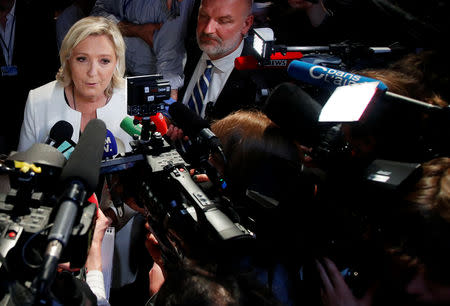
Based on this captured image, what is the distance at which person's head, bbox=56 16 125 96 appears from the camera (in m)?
1.95

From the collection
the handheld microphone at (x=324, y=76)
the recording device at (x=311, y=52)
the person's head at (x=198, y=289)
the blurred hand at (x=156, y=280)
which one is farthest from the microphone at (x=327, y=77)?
the blurred hand at (x=156, y=280)

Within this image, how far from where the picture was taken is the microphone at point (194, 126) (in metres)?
1.05

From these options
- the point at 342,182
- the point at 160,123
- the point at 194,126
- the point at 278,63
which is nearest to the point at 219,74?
the point at 278,63

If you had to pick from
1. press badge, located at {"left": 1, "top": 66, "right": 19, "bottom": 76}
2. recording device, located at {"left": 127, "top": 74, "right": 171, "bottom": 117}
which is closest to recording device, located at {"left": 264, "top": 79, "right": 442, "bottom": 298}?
recording device, located at {"left": 127, "top": 74, "right": 171, "bottom": 117}

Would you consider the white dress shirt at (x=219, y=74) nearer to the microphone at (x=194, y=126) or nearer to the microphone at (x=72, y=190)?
the microphone at (x=194, y=126)

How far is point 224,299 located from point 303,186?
349mm

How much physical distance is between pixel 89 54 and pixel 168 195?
51.0 inches

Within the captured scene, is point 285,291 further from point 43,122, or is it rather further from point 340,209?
point 43,122

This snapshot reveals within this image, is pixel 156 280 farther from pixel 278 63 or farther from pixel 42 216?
pixel 278 63

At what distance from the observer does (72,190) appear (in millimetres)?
718

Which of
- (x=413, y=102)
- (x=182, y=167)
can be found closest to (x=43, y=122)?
(x=182, y=167)

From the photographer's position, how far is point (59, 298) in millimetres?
762

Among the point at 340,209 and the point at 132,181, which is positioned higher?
the point at 340,209

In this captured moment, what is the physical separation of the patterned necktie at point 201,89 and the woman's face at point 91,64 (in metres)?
0.61
